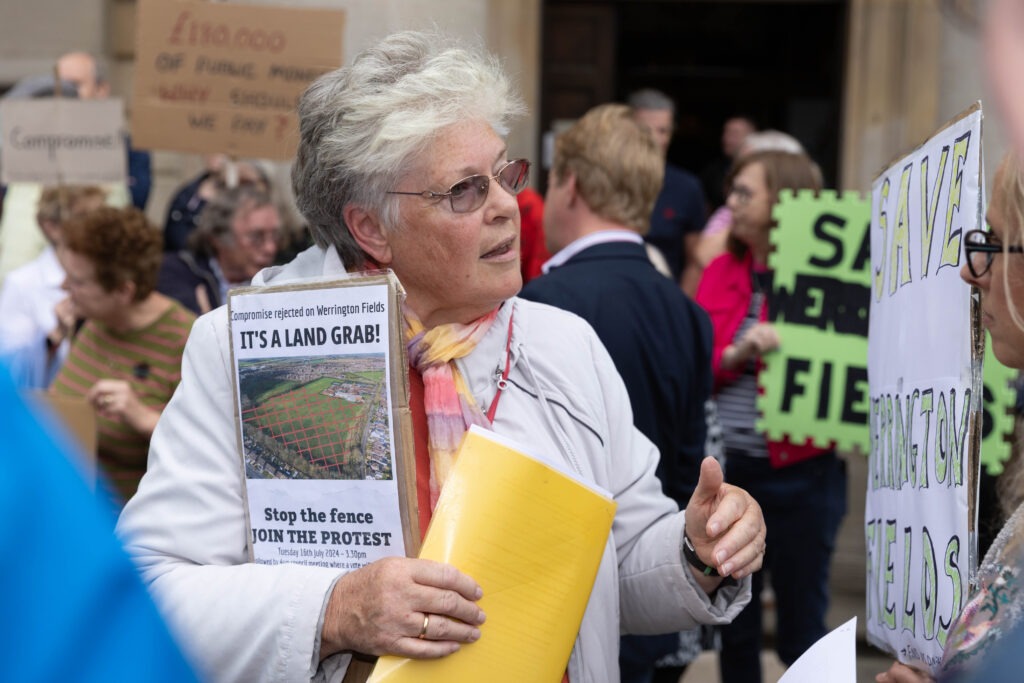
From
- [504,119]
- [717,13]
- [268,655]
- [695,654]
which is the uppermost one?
[717,13]

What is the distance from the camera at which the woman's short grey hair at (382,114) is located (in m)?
2.14

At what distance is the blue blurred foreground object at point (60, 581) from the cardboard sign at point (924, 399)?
5.11ft

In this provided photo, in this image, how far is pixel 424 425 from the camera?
215 cm

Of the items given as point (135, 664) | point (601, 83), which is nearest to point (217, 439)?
point (135, 664)

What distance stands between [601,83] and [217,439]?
688cm

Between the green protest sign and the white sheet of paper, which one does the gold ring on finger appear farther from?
the green protest sign

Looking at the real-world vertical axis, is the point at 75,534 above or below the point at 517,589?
above

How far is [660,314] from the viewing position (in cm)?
344

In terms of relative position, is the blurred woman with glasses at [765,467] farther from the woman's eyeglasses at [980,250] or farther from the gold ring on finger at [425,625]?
the gold ring on finger at [425,625]

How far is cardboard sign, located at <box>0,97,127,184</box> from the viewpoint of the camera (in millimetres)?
5777

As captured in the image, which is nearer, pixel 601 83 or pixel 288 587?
pixel 288 587

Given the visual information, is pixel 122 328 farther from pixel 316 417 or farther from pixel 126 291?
pixel 316 417

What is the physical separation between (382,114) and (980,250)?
958 mm

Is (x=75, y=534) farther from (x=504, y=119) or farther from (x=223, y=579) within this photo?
(x=504, y=119)
